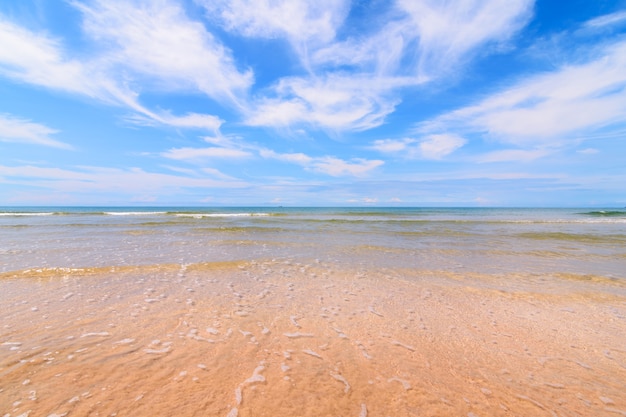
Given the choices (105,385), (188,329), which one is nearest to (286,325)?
(188,329)

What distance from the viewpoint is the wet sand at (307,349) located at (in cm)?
286

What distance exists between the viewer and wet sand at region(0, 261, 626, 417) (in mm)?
2863

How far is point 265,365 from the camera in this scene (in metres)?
3.51

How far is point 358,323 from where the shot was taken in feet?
15.8

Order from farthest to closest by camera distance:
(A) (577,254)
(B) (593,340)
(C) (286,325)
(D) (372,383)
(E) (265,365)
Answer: (A) (577,254) < (C) (286,325) < (B) (593,340) < (E) (265,365) < (D) (372,383)

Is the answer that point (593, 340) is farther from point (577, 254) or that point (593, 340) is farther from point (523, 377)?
point (577, 254)

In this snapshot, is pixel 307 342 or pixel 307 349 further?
pixel 307 342

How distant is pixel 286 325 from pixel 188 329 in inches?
57.1

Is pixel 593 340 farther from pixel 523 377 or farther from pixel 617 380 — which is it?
pixel 523 377

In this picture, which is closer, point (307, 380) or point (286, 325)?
point (307, 380)

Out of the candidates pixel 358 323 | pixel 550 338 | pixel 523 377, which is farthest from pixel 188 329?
pixel 550 338

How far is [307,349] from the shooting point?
3.93 meters

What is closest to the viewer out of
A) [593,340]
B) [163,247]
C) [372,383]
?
[372,383]

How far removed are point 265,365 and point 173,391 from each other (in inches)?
39.0
